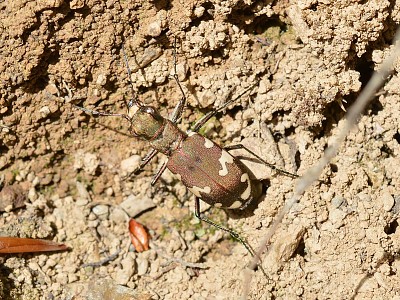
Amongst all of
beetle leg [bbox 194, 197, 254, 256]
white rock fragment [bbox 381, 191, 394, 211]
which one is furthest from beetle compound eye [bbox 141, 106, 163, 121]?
white rock fragment [bbox 381, 191, 394, 211]

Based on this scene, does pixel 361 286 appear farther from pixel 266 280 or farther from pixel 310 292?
pixel 266 280

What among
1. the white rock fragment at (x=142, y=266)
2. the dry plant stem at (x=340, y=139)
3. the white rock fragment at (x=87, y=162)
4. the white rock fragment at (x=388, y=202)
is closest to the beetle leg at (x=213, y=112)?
the dry plant stem at (x=340, y=139)

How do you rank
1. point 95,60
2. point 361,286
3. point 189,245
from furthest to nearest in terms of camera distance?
point 189,245 → point 95,60 → point 361,286

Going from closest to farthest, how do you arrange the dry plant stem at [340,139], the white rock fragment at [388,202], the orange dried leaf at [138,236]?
the dry plant stem at [340,139]
the white rock fragment at [388,202]
the orange dried leaf at [138,236]

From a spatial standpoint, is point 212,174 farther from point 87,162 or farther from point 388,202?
point 388,202

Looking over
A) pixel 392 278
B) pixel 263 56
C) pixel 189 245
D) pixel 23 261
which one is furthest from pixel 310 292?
pixel 23 261

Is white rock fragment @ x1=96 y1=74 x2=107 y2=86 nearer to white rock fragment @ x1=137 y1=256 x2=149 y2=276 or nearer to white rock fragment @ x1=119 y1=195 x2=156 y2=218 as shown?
white rock fragment @ x1=119 y1=195 x2=156 y2=218

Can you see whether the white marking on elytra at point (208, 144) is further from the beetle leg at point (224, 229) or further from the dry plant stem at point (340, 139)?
the dry plant stem at point (340, 139)
